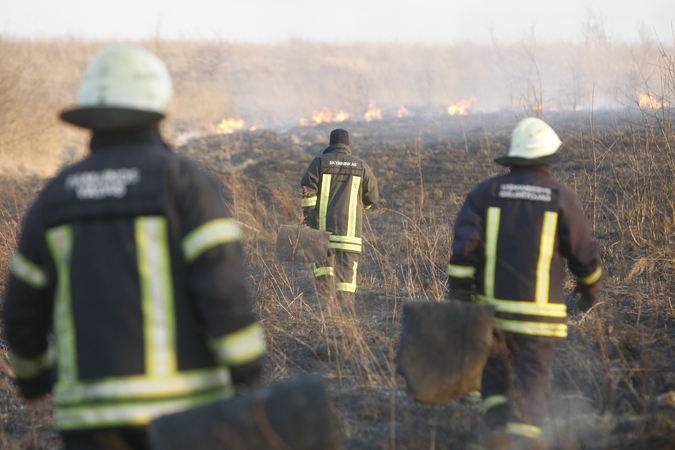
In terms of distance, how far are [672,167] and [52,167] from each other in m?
20.5

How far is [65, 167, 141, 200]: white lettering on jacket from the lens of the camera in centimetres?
195

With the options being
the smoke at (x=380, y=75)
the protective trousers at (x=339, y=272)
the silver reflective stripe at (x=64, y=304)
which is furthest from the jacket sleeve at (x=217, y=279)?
the smoke at (x=380, y=75)

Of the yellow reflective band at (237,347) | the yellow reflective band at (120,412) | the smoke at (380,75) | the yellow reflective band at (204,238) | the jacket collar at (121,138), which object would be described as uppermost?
the smoke at (380,75)

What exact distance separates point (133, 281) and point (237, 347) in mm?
364

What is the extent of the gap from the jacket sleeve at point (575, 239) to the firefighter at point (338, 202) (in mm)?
3519

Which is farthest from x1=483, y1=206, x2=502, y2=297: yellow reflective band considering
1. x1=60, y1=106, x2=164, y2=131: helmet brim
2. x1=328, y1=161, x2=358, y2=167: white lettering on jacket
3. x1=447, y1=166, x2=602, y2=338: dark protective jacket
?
x1=328, y1=161, x2=358, y2=167: white lettering on jacket

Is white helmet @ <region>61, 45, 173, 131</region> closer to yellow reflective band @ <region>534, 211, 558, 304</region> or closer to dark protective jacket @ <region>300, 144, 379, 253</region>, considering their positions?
yellow reflective band @ <region>534, 211, 558, 304</region>

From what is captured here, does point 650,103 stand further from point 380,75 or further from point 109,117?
point 380,75

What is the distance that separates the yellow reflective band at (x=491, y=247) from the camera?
3357mm

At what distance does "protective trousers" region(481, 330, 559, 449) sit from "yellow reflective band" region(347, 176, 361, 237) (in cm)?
347

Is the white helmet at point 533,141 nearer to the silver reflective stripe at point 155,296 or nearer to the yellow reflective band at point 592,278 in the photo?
the yellow reflective band at point 592,278

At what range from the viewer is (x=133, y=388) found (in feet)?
6.34

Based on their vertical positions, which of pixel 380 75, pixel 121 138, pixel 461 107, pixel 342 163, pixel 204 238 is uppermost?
pixel 380 75

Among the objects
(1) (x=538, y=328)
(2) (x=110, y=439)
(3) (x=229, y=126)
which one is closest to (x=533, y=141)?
(1) (x=538, y=328)
